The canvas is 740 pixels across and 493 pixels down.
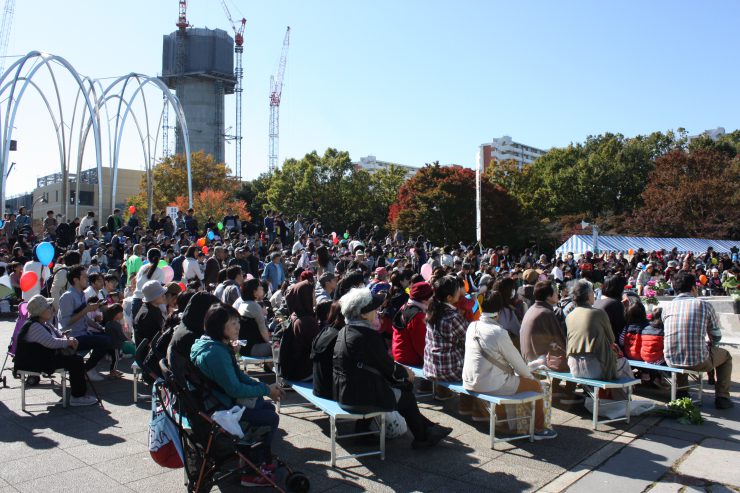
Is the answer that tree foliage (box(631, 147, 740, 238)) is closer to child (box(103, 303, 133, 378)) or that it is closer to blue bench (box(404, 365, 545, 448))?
blue bench (box(404, 365, 545, 448))

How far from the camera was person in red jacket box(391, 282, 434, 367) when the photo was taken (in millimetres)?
6805

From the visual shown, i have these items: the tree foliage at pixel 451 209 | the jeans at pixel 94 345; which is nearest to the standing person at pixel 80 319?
the jeans at pixel 94 345

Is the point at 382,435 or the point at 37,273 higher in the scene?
the point at 37,273

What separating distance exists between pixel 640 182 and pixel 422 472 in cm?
4959

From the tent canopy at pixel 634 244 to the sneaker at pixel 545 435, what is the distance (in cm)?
2597

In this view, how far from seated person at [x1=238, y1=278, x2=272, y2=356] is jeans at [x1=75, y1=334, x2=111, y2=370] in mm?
1759

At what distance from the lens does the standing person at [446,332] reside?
6.06m

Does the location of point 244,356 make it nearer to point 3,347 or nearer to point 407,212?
point 3,347

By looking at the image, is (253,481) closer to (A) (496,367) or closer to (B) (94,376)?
(A) (496,367)

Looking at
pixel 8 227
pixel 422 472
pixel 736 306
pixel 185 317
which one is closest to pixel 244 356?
pixel 185 317

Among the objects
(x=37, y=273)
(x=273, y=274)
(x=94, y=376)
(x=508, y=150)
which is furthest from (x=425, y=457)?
(x=508, y=150)

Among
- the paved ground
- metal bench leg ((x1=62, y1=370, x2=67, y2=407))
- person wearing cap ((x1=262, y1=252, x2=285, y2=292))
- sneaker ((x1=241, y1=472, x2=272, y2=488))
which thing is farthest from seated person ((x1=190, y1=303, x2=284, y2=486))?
person wearing cap ((x1=262, y1=252, x2=285, y2=292))

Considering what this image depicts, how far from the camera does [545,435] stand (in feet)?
18.7

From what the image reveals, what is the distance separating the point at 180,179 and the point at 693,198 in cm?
4128
